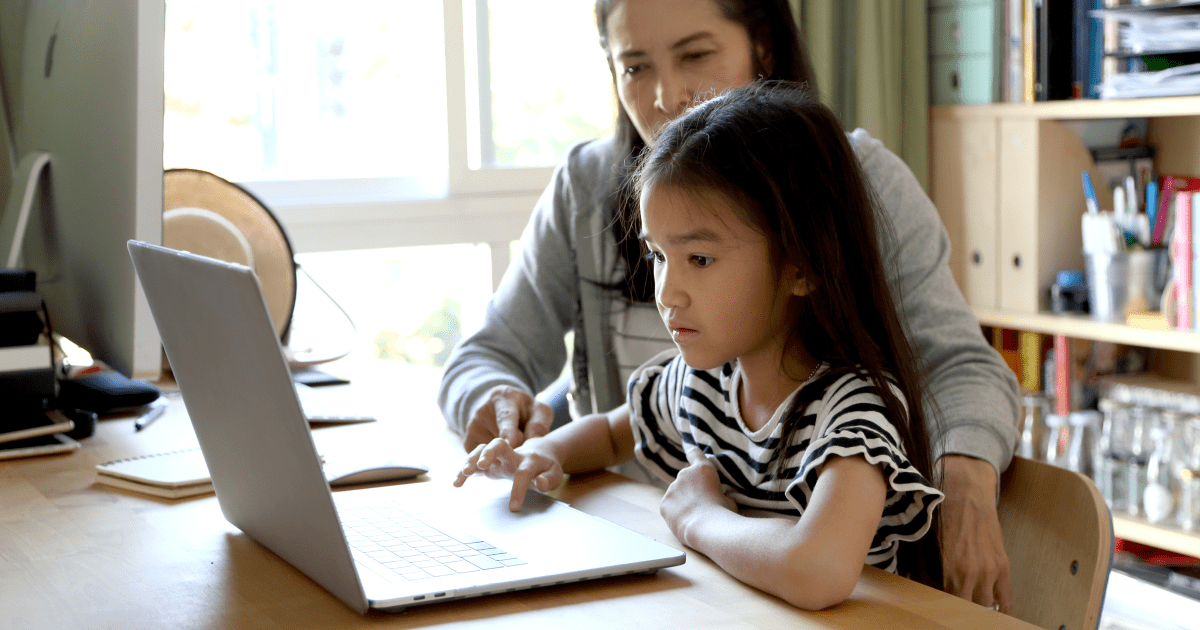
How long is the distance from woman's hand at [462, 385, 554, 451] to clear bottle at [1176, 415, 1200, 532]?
1.43 m

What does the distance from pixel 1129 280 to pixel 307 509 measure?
6.15 ft

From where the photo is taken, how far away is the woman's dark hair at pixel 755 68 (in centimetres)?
123

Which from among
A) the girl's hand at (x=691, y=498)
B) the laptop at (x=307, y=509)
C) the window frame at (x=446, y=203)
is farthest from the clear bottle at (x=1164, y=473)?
the laptop at (x=307, y=509)

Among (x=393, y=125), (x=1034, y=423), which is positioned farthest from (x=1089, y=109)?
(x=393, y=125)

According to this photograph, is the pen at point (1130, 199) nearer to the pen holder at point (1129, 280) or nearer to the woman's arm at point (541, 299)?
the pen holder at point (1129, 280)

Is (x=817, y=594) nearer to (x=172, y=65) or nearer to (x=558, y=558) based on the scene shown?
(x=558, y=558)

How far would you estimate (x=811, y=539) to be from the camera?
68 centimetres

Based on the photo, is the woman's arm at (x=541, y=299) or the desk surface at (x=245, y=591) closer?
the desk surface at (x=245, y=591)

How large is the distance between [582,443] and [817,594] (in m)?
0.38

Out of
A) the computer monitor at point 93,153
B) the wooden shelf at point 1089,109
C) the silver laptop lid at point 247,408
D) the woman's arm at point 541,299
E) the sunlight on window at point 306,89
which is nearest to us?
the silver laptop lid at point 247,408

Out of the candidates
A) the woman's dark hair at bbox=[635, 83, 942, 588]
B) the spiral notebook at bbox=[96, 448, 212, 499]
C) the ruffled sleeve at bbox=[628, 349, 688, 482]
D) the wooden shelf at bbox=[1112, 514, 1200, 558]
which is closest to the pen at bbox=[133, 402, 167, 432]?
the spiral notebook at bbox=[96, 448, 212, 499]

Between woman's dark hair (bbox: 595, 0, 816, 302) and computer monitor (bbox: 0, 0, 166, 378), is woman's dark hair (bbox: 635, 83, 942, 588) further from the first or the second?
computer monitor (bbox: 0, 0, 166, 378)

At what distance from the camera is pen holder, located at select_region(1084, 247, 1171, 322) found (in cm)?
206

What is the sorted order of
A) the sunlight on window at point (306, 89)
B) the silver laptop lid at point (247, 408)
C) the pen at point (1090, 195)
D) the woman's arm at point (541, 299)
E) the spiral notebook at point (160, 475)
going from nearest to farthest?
the silver laptop lid at point (247, 408) < the spiral notebook at point (160, 475) < the woman's arm at point (541, 299) < the pen at point (1090, 195) < the sunlight on window at point (306, 89)
